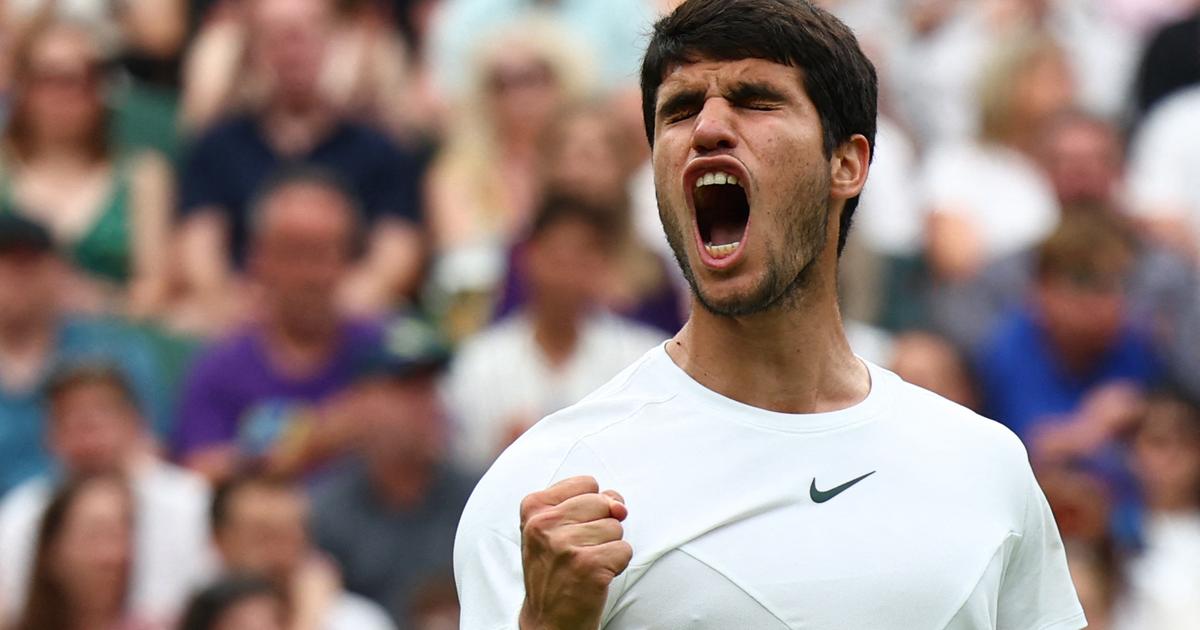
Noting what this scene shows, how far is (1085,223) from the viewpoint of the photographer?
7570mm

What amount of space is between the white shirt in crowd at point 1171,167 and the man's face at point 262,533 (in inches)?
153

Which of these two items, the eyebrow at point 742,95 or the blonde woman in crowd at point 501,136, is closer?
the eyebrow at point 742,95

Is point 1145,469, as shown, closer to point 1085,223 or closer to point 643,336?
point 1085,223

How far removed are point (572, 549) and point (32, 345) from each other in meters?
4.96

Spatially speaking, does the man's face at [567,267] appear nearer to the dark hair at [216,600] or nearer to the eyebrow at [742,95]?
the dark hair at [216,600]

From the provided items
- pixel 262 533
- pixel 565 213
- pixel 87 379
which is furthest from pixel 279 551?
pixel 565 213

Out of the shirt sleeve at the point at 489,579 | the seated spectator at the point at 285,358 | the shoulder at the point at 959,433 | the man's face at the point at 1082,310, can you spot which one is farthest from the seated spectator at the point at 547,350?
the shirt sleeve at the point at 489,579

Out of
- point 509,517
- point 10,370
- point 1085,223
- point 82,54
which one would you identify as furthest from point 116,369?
point 509,517

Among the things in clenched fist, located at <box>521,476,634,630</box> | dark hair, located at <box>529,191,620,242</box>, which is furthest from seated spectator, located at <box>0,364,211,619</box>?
clenched fist, located at <box>521,476,634,630</box>

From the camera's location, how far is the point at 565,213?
7324 millimetres

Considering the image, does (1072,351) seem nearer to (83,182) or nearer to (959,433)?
(83,182)

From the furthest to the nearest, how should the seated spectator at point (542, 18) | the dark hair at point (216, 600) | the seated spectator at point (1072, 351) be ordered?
the seated spectator at point (542, 18), the seated spectator at point (1072, 351), the dark hair at point (216, 600)

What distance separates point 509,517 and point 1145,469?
5.01 metres

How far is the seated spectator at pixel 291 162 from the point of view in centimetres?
829
